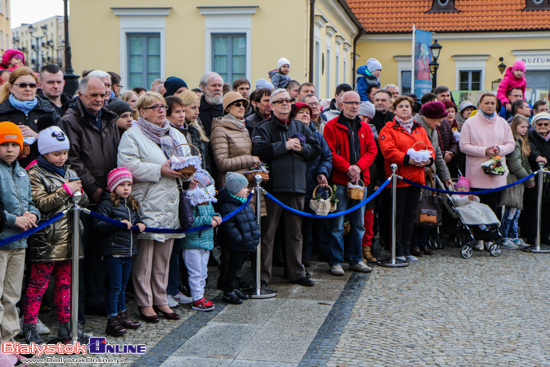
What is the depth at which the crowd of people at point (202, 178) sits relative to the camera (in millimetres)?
5629

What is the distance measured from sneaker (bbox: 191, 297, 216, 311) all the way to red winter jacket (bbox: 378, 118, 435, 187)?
3461mm

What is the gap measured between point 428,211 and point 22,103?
567 centimetres

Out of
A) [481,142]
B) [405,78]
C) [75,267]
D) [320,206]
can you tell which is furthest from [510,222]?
[405,78]

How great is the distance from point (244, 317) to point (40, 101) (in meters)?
2.73

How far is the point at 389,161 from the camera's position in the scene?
9.23 meters

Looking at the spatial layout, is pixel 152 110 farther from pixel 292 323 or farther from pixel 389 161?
pixel 389 161

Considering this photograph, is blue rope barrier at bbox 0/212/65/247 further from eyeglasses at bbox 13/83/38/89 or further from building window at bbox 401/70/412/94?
building window at bbox 401/70/412/94

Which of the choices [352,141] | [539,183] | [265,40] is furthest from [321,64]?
[352,141]

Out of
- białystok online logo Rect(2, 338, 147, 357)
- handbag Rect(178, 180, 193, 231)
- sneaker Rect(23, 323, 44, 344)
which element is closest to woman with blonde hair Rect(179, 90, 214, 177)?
handbag Rect(178, 180, 193, 231)

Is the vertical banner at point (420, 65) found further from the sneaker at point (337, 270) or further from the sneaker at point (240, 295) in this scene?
the sneaker at point (240, 295)

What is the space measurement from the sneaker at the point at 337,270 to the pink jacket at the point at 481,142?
2.88 m

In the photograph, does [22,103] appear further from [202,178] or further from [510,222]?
[510,222]

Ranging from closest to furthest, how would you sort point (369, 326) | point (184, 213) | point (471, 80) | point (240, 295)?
1. point (369, 326)
2. point (184, 213)
3. point (240, 295)
4. point (471, 80)

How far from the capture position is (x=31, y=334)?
18.2ft
